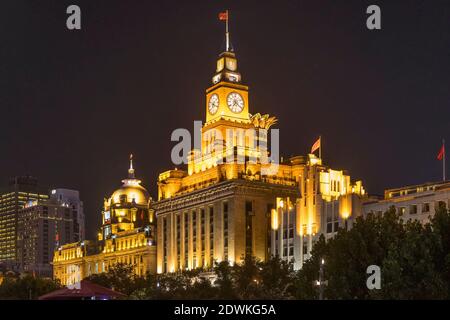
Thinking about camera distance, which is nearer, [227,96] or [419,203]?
[419,203]

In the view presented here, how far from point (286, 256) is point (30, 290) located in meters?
39.6

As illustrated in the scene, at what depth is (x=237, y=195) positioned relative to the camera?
142500mm

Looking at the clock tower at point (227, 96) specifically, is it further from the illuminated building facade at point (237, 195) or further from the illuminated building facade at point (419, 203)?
the illuminated building facade at point (419, 203)

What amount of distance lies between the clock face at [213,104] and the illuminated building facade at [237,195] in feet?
0.26

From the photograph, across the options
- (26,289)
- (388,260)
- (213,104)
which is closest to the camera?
(388,260)

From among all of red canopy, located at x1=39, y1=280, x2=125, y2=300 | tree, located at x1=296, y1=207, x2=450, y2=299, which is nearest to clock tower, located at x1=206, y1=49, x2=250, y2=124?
tree, located at x1=296, y1=207, x2=450, y2=299

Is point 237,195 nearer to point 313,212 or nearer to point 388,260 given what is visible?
point 313,212

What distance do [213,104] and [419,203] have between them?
65.1 metres

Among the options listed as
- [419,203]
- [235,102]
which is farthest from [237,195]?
[419,203]

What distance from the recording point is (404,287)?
65.4m

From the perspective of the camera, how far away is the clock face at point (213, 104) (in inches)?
6324

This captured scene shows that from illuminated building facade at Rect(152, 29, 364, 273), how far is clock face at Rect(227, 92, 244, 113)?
20 centimetres
